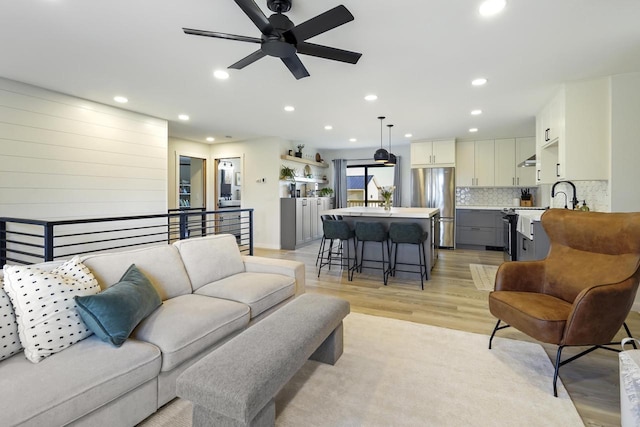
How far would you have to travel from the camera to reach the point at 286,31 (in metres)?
1.98

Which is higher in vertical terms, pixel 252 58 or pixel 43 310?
pixel 252 58

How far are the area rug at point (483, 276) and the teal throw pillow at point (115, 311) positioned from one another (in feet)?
12.6

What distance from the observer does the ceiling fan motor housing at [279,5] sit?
2.06 meters

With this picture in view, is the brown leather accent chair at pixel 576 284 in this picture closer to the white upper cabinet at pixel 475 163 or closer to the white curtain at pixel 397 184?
the white upper cabinet at pixel 475 163

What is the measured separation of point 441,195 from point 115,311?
667 centimetres

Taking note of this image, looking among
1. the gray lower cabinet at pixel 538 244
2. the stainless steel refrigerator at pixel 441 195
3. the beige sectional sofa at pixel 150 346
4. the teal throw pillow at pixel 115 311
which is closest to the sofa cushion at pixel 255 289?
the beige sectional sofa at pixel 150 346

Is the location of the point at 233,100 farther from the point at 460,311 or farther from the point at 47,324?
the point at 460,311

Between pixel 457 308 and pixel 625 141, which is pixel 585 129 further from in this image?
pixel 457 308

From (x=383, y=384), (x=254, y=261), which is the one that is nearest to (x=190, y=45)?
(x=254, y=261)

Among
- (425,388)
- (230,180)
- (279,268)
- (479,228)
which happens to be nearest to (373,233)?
(279,268)

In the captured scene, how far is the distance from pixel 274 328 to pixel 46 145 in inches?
164

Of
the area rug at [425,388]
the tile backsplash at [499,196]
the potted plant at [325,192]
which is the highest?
the potted plant at [325,192]

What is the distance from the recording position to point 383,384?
1.96 metres

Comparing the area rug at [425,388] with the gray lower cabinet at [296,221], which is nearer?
the area rug at [425,388]
